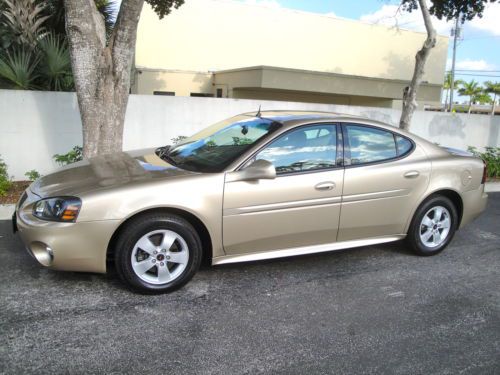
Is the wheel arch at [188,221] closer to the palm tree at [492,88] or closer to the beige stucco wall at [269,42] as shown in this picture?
the beige stucco wall at [269,42]

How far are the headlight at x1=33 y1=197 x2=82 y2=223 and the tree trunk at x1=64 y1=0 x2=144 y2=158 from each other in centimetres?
333

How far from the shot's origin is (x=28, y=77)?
345 inches

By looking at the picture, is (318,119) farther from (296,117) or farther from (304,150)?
(304,150)

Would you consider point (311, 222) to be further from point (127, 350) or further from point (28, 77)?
point (28, 77)

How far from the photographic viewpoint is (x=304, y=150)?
4.32m

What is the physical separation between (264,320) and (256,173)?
1221 millimetres

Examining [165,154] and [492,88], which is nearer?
[165,154]

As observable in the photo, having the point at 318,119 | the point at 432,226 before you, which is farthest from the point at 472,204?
the point at 318,119

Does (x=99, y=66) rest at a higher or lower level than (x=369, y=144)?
higher

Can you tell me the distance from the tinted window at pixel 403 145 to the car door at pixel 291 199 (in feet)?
2.61

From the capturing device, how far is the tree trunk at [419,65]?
9.46 meters

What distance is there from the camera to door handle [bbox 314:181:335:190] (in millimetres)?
4219

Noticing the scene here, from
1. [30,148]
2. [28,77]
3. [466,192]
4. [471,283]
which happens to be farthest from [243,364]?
[28,77]

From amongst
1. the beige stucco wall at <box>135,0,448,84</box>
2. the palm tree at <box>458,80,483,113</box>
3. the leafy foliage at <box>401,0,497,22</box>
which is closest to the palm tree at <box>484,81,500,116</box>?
the palm tree at <box>458,80,483,113</box>
